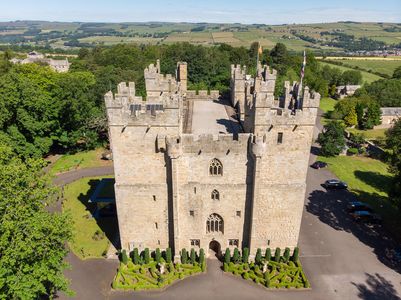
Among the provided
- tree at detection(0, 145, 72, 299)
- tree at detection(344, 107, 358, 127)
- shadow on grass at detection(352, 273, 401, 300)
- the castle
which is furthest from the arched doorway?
tree at detection(344, 107, 358, 127)

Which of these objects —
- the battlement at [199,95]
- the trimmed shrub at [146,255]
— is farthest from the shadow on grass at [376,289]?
the battlement at [199,95]

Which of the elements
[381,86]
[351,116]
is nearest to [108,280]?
[351,116]

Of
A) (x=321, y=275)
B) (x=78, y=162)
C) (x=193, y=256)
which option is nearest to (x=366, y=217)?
(x=321, y=275)

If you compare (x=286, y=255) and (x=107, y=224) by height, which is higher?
(x=286, y=255)

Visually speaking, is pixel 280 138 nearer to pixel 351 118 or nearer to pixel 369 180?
pixel 369 180

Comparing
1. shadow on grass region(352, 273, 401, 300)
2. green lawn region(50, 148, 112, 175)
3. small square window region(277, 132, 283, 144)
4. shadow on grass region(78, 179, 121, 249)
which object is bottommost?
green lawn region(50, 148, 112, 175)

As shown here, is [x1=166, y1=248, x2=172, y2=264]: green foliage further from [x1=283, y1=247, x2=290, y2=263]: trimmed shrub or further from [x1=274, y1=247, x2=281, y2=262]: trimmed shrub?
[x1=283, y1=247, x2=290, y2=263]: trimmed shrub
